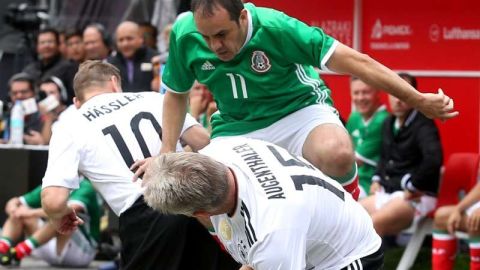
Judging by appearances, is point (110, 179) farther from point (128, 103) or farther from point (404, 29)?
point (404, 29)

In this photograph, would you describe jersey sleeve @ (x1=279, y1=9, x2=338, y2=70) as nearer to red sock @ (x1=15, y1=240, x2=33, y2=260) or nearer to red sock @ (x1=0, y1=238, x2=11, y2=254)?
red sock @ (x1=15, y1=240, x2=33, y2=260)

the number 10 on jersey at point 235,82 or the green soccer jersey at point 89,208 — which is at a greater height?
the number 10 on jersey at point 235,82

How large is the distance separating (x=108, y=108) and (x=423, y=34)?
435cm

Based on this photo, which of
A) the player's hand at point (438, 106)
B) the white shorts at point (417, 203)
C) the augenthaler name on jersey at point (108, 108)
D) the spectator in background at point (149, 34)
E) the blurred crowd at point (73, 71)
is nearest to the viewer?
the player's hand at point (438, 106)

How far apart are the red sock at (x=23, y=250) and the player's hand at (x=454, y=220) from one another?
11.5 feet

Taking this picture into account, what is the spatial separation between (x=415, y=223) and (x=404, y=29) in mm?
1988

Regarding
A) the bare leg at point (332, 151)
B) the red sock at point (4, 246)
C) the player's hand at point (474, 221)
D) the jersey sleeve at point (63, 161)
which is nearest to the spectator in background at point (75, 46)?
the red sock at point (4, 246)

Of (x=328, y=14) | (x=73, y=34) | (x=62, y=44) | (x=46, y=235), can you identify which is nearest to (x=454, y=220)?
(x=328, y=14)

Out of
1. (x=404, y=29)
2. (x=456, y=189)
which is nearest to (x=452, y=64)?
(x=404, y=29)

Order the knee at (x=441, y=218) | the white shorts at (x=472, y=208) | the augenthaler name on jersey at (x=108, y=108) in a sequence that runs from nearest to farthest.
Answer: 1. the augenthaler name on jersey at (x=108, y=108)
2. the white shorts at (x=472, y=208)
3. the knee at (x=441, y=218)

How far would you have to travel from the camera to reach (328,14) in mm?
10727

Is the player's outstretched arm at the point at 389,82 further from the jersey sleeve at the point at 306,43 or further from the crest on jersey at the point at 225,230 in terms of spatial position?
the crest on jersey at the point at 225,230

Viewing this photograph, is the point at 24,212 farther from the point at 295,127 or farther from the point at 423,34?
the point at 295,127

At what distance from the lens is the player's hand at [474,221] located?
331 inches
